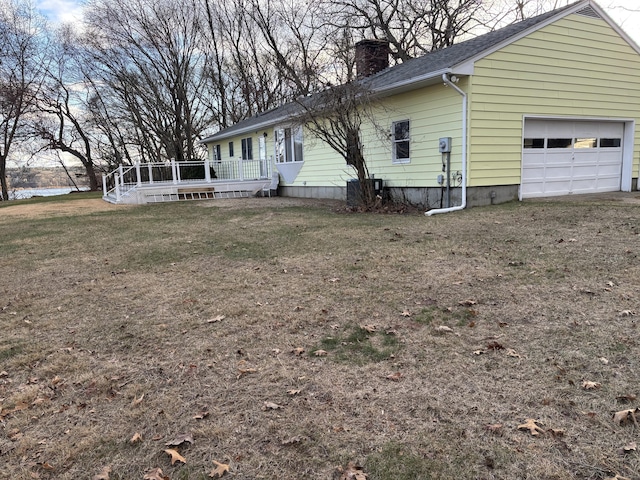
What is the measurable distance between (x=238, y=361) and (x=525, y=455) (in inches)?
74.9

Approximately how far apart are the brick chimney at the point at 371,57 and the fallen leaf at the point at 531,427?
15027 millimetres

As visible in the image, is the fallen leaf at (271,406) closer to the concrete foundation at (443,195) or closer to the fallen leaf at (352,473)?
the fallen leaf at (352,473)

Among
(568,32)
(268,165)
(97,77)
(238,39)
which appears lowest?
(268,165)

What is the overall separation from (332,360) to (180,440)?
1.16 metres

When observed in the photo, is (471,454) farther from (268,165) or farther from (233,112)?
(233,112)

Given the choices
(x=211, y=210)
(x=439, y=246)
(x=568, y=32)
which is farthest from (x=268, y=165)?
(x=439, y=246)

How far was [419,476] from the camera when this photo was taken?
1.94 meters

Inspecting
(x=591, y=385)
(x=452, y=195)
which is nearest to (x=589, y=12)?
(x=452, y=195)

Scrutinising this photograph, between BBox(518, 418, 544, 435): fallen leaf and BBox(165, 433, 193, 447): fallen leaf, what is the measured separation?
1.72 meters

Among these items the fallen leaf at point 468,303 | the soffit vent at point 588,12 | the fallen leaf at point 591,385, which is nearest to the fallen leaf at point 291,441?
the fallen leaf at point 591,385

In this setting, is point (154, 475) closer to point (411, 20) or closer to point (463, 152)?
point (463, 152)

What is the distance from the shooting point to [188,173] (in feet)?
63.3

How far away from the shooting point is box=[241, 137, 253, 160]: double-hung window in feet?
64.3

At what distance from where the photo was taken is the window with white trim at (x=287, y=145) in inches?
630
